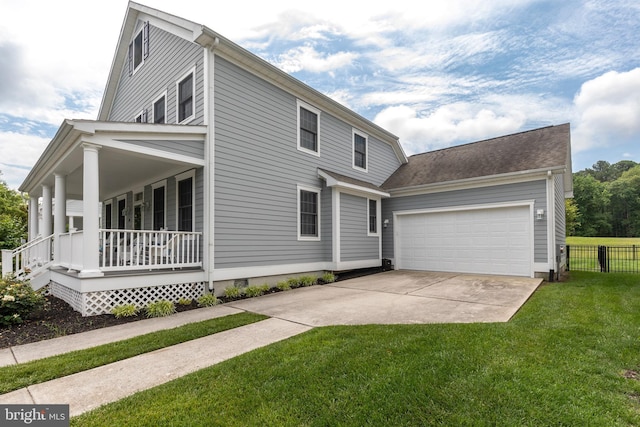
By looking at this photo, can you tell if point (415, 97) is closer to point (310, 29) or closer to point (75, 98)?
point (310, 29)

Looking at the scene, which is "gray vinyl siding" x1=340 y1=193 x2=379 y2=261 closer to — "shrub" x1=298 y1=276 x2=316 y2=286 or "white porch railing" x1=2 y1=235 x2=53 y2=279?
"shrub" x1=298 y1=276 x2=316 y2=286

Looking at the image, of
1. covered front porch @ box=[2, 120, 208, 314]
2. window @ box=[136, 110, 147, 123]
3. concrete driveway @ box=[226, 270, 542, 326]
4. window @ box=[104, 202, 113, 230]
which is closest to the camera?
concrete driveway @ box=[226, 270, 542, 326]

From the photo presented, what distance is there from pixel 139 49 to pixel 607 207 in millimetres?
61346

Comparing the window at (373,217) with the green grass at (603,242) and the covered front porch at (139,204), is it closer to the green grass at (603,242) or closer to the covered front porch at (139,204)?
the covered front porch at (139,204)

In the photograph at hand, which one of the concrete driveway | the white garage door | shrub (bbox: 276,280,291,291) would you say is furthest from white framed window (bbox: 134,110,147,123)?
the white garage door

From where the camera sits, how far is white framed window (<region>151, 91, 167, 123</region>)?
955cm

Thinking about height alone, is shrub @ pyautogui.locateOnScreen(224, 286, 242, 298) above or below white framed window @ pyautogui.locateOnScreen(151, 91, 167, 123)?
below

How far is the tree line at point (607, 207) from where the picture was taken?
42500 mm

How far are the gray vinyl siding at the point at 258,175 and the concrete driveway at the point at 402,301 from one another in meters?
1.31

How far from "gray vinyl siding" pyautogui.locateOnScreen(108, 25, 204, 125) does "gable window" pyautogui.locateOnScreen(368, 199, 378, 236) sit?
22.7ft

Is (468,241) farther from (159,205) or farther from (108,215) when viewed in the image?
(108,215)

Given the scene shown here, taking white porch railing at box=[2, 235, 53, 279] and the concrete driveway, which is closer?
the concrete driveway

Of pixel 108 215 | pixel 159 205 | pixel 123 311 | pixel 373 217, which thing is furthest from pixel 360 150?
pixel 108 215

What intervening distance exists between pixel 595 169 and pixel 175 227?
268 feet
